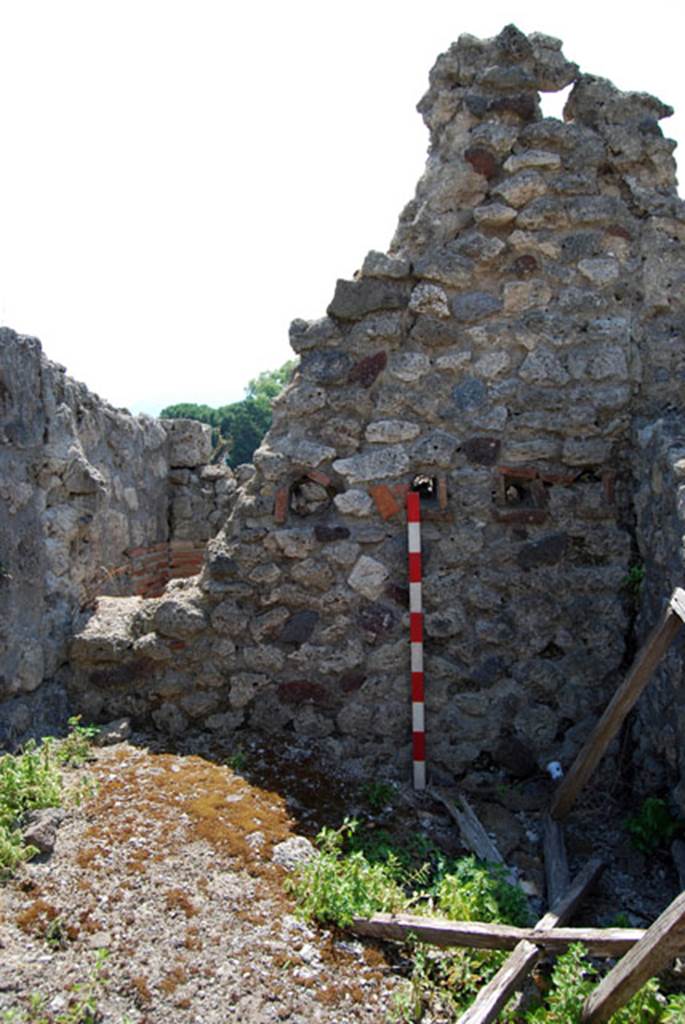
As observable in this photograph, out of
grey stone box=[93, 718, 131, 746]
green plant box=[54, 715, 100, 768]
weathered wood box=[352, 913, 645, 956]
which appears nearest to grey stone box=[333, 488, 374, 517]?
grey stone box=[93, 718, 131, 746]

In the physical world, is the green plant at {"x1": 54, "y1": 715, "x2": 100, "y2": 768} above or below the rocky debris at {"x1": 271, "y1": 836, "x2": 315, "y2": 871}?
above

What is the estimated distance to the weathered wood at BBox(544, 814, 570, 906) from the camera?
140 inches

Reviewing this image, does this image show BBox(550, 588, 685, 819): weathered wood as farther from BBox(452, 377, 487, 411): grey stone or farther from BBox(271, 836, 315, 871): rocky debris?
BBox(452, 377, 487, 411): grey stone

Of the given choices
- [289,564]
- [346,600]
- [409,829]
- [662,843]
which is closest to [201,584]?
[289,564]

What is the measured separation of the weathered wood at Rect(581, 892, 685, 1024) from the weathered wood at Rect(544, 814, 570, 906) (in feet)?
2.48

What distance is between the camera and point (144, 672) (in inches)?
178

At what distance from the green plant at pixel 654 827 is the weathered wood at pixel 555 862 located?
32 cm

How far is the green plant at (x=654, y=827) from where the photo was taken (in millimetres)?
3656

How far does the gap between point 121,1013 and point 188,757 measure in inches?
64.7

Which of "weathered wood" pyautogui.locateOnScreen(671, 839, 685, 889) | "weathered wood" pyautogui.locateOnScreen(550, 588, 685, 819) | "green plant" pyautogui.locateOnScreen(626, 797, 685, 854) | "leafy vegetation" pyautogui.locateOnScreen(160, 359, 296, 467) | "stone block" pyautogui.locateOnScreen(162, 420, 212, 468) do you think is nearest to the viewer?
"weathered wood" pyautogui.locateOnScreen(671, 839, 685, 889)

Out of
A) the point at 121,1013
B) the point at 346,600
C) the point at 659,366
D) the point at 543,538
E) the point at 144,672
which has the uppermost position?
the point at 659,366

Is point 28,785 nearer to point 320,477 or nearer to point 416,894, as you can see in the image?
point 416,894

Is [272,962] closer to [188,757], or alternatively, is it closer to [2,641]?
[188,757]

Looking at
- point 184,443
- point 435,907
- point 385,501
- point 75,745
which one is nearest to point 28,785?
point 75,745
